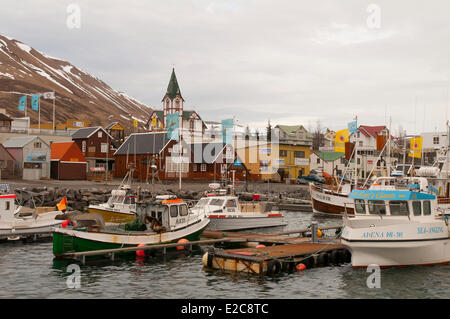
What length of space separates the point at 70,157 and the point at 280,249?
53557 mm

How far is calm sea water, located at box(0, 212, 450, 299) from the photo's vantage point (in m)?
21.7

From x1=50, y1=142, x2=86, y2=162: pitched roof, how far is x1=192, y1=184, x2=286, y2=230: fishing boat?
38.7 meters

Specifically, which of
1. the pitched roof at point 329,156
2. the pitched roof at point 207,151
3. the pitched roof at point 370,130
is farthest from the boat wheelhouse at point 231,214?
the pitched roof at point 370,130

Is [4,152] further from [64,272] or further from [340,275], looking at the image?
[340,275]

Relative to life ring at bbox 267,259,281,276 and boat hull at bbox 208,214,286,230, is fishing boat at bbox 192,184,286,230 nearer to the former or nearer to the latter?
boat hull at bbox 208,214,286,230

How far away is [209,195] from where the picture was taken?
4184cm

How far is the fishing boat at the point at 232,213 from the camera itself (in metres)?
38.9

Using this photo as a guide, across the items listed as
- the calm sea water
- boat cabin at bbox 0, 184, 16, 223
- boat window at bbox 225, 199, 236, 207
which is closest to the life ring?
the calm sea water

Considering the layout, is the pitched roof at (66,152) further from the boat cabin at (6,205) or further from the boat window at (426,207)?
the boat window at (426,207)

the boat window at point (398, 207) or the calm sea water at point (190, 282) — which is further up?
the boat window at point (398, 207)

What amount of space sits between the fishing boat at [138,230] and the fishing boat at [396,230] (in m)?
10.4
